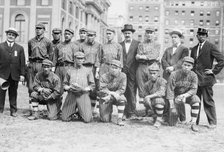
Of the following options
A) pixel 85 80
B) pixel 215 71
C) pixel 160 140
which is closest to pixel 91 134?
pixel 160 140

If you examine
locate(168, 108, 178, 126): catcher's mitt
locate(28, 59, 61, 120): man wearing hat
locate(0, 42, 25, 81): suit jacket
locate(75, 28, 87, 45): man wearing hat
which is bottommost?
locate(168, 108, 178, 126): catcher's mitt

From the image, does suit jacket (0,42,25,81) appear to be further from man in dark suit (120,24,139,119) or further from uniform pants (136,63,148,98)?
uniform pants (136,63,148,98)

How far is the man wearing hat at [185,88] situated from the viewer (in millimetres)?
7203

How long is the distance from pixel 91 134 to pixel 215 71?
3274mm

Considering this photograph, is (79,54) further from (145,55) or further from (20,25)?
(20,25)

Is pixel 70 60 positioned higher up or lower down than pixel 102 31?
lower down

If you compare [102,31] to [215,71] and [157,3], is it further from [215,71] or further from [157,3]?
[215,71]

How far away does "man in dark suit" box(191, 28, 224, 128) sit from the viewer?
736 cm

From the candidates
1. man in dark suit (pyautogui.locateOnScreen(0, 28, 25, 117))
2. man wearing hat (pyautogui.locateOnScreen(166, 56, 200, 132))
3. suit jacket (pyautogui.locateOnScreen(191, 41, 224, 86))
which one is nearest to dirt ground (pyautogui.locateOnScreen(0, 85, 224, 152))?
man wearing hat (pyautogui.locateOnScreen(166, 56, 200, 132))

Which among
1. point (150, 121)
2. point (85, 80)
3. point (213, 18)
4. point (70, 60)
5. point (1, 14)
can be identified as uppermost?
point (213, 18)

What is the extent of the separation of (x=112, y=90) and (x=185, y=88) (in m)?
1.79

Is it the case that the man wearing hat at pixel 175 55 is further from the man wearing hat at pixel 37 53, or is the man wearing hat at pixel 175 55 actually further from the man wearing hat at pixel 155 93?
the man wearing hat at pixel 37 53

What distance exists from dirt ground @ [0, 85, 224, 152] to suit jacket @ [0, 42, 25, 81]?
1.27 meters

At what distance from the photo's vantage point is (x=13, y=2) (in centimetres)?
3148
